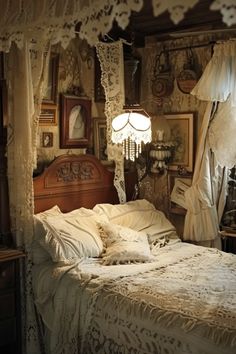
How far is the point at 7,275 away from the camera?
2754 millimetres

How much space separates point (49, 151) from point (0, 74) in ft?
2.70

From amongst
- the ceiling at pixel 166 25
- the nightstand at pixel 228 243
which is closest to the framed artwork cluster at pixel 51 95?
the ceiling at pixel 166 25

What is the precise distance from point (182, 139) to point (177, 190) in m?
0.46

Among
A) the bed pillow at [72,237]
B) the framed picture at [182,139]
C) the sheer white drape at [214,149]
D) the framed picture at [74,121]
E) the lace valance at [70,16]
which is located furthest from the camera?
the framed picture at [182,139]

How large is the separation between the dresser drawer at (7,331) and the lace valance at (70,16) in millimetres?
Result: 1669

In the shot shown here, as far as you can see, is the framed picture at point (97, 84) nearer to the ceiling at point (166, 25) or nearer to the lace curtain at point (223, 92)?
the ceiling at point (166, 25)

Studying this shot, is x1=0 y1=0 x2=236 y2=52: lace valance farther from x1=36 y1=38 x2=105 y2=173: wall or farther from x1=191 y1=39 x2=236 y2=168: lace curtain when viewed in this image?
x1=191 y1=39 x2=236 y2=168: lace curtain

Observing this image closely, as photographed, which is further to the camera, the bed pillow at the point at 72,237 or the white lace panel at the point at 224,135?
the white lace panel at the point at 224,135

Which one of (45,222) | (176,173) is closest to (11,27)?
(45,222)

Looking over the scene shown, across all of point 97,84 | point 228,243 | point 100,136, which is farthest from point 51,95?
point 228,243

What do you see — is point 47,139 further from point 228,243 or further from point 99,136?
point 228,243

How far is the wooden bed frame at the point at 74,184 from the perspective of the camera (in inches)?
132

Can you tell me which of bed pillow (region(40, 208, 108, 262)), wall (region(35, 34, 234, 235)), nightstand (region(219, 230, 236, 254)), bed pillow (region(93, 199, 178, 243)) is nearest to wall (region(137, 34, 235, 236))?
wall (region(35, 34, 234, 235))

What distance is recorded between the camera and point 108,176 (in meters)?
3.82
